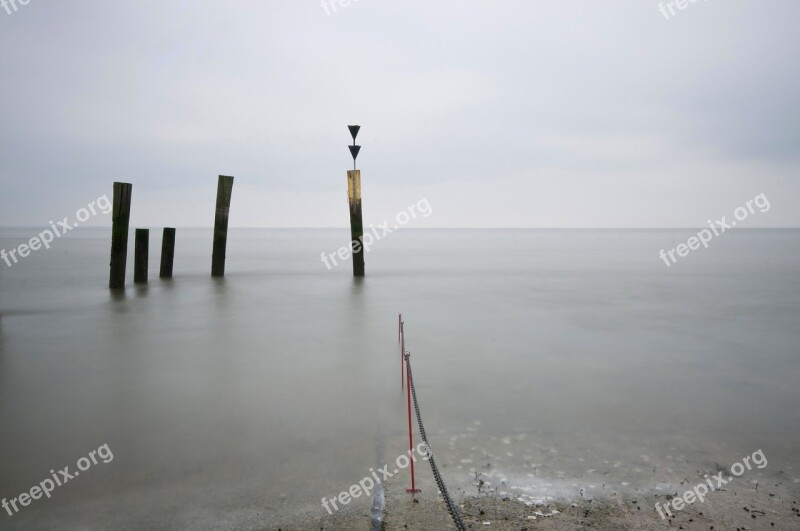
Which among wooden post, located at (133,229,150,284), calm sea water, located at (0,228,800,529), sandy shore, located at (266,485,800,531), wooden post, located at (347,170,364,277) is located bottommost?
sandy shore, located at (266,485,800,531)

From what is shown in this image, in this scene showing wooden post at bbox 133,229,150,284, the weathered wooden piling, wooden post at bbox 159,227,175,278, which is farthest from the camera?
wooden post at bbox 159,227,175,278

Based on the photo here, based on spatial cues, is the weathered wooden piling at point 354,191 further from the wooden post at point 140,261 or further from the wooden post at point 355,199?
the wooden post at point 140,261

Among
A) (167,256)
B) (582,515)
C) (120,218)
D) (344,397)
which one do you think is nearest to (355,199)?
(120,218)

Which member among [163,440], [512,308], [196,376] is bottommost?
[163,440]

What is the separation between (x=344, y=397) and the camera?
7.23 m

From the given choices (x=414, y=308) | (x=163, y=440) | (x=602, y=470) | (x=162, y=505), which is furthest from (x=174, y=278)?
(x=602, y=470)

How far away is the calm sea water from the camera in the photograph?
479 cm

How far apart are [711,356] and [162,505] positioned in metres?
9.35

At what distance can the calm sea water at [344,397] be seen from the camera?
15.7 feet

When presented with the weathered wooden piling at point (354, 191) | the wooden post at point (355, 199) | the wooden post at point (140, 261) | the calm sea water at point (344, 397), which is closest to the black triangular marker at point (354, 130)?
the weathered wooden piling at point (354, 191)

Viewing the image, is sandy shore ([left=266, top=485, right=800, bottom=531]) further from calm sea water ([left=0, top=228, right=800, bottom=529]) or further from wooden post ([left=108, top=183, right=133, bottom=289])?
wooden post ([left=108, top=183, right=133, bottom=289])

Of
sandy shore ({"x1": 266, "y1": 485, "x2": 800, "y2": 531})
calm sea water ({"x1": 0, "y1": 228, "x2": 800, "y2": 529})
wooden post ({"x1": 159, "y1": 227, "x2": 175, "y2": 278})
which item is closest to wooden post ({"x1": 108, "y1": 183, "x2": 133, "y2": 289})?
calm sea water ({"x1": 0, "y1": 228, "x2": 800, "y2": 529})

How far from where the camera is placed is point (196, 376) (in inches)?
326

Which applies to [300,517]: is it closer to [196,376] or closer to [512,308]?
[196,376]
